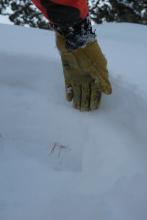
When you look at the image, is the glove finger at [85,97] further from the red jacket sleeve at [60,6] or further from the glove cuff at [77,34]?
the red jacket sleeve at [60,6]

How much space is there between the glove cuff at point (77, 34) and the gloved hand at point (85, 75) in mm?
27

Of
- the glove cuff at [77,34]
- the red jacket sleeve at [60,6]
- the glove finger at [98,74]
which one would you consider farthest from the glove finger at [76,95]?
the red jacket sleeve at [60,6]

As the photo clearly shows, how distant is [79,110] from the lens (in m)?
1.91

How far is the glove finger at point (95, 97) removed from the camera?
182cm

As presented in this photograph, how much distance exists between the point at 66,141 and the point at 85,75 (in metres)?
0.27

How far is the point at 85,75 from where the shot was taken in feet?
5.95

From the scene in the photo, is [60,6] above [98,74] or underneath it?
above

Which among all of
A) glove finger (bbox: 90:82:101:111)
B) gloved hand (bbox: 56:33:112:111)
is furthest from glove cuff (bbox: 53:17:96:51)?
glove finger (bbox: 90:82:101:111)

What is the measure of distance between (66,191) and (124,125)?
40 centimetres

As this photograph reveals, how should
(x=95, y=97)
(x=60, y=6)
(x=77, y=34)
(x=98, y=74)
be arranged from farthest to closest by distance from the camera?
(x=95, y=97), (x=98, y=74), (x=77, y=34), (x=60, y=6)

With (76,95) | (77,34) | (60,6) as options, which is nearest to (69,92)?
(76,95)

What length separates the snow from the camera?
4.80 ft

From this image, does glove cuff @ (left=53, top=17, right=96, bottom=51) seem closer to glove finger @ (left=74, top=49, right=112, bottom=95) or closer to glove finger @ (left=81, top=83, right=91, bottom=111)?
glove finger @ (left=74, top=49, right=112, bottom=95)

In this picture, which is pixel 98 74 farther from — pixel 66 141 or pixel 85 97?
pixel 66 141
